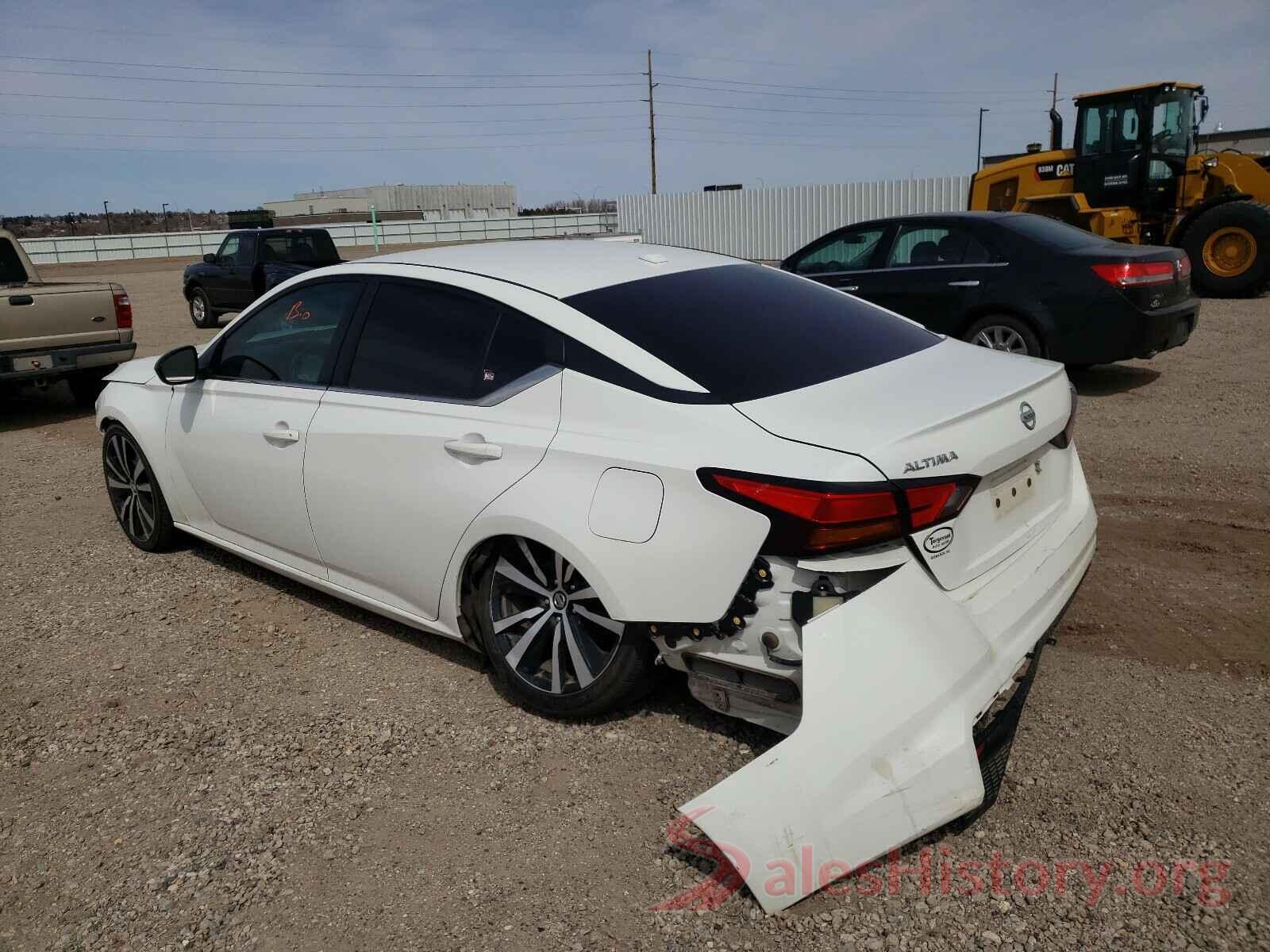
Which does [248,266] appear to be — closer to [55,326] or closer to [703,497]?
[55,326]

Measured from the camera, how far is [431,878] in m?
2.80

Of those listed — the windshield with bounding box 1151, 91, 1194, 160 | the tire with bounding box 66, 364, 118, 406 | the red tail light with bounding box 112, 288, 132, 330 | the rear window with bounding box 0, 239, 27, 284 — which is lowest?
the tire with bounding box 66, 364, 118, 406

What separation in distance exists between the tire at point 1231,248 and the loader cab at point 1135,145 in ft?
2.60

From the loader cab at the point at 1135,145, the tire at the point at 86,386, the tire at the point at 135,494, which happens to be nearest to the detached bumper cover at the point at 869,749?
the tire at the point at 135,494

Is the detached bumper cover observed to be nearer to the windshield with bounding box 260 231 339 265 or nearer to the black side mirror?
the black side mirror

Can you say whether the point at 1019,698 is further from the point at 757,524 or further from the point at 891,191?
the point at 891,191

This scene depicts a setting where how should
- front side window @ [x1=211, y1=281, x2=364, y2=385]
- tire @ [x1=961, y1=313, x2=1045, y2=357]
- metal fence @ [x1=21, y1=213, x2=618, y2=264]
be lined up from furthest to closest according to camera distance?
metal fence @ [x1=21, y1=213, x2=618, y2=264], tire @ [x1=961, y1=313, x2=1045, y2=357], front side window @ [x1=211, y1=281, x2=364, y2=385]

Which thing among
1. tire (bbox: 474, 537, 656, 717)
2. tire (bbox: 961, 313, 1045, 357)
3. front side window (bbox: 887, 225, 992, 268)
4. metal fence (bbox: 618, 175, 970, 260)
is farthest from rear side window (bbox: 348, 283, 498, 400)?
metal fence (bbox: 618, 175, 970, 260)

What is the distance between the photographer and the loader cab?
14281 mm

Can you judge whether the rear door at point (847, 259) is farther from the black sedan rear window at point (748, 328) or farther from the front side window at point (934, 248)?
the black sedan rear window at point (748, 328)

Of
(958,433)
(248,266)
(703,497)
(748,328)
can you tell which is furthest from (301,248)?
(958,433)

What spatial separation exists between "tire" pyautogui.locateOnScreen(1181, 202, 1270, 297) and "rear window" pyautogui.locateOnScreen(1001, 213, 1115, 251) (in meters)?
6.68

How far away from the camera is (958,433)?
2.84 meters

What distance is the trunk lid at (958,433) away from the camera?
275cm
